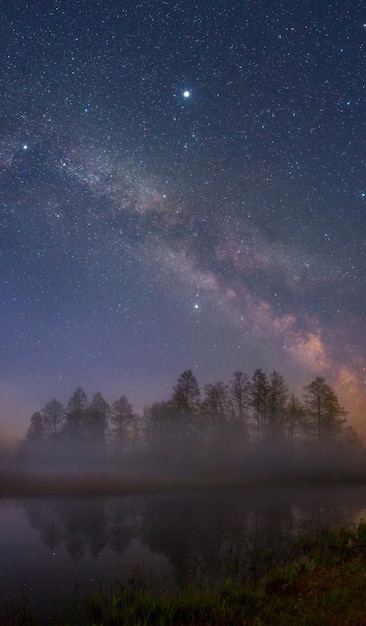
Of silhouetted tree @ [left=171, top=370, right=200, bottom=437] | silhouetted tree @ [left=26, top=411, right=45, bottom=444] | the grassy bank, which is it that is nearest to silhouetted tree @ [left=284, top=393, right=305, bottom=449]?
silhouetted tree @ [left=171, top=370, right=200, bottom=437]

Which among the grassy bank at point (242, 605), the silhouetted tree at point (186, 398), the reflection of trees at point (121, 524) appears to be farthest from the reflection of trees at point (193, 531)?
the silhouetted tree at point (186, 398)

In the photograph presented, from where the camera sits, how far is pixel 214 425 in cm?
5641

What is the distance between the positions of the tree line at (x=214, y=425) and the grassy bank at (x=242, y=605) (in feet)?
140

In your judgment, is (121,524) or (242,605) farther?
(121,524)

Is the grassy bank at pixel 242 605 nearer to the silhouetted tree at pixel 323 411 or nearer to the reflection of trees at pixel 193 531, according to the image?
the reflection of trees at pixel 193 531

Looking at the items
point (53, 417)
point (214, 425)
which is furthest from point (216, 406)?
point (53, 417)

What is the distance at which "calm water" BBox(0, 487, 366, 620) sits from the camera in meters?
12.0

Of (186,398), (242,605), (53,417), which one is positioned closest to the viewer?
(242,605)

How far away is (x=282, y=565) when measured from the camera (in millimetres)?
13023

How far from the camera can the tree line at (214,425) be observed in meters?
54.5

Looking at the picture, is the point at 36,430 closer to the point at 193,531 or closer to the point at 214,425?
the point at 214,425

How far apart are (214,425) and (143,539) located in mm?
39748

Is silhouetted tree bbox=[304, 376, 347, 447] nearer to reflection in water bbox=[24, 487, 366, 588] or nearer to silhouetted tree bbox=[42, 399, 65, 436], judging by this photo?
reflection in water bbox=[24, 487, 366, 588]

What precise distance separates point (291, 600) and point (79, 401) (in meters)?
60.8
